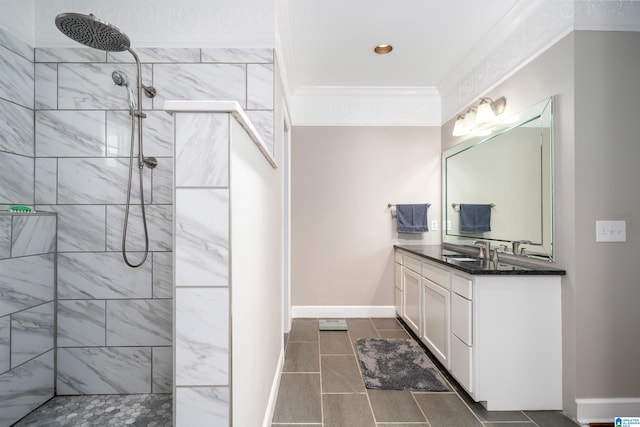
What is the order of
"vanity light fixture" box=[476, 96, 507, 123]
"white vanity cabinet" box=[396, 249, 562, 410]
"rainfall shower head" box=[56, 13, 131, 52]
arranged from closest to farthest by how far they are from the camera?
"rainfall shower head" box=[56, 13, 131, 52] < "white vanity cabinet" box=[396, 249, 562, 410] < "vanity light fixture" box=[476, 96, 507, 123]

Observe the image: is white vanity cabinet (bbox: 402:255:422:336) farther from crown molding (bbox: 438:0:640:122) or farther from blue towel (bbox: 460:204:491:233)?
crown molding (bbox: 438:0:640:122)

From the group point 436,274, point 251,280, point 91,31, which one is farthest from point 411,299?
point 91,31

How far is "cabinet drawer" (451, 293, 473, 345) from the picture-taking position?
179 centimetres

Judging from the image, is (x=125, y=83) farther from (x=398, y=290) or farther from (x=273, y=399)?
(x=398, y=290)

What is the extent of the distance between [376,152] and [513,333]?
2.19 metres

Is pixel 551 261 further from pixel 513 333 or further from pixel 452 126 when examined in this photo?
pixel 452 126

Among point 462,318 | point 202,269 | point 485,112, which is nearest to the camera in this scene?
point 202,269

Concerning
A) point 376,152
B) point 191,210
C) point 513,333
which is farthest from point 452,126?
point 191,210

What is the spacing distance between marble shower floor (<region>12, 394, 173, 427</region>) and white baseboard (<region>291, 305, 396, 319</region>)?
1.71 meters

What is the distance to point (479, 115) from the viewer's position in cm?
246

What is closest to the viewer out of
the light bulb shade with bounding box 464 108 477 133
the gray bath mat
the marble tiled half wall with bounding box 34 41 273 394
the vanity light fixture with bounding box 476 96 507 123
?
the marble tiled half wall with bounding box 34 41 273 394

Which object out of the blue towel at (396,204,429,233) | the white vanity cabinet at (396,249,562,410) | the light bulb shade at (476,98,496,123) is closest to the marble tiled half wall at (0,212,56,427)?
the white vanity cabinet at (396,249,562,410)

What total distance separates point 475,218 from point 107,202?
283cm

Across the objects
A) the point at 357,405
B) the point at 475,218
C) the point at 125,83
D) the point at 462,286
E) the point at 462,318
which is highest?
the point at 125,83
